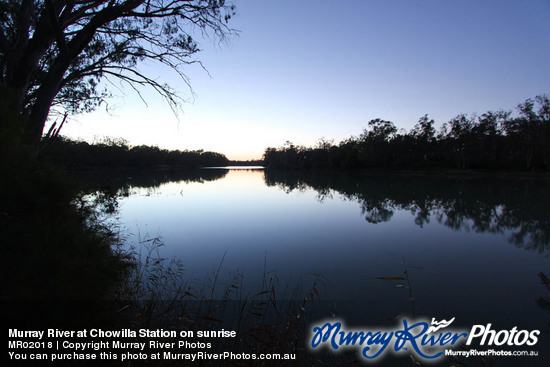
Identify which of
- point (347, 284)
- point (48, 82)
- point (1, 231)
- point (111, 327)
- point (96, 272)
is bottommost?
point (347, 284)

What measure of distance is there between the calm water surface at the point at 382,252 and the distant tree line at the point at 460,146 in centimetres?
4091

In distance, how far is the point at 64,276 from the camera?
1.75m

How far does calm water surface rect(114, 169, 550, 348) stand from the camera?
4281mm

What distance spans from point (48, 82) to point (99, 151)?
7143cm

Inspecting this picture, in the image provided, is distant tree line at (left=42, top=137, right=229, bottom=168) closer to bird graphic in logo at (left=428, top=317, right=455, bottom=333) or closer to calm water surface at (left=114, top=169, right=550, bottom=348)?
calm water surface at (left=114, top=169, right=550, bottom=348)

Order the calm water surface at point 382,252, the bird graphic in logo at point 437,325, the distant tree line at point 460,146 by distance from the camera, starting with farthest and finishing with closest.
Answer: the distant tree line at point 460,146 → the calm water surface at point 382,252 → the bird graphic in logo at point 437,325

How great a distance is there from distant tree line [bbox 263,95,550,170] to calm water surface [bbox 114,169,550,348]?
40.9 metres

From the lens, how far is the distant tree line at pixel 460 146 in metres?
42.9

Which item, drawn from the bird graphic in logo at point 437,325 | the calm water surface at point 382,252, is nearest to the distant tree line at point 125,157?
the calm water surface at point 382,252

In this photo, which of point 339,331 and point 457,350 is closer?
point 457,350

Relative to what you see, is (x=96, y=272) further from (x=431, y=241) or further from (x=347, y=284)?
(x=431, y=241)

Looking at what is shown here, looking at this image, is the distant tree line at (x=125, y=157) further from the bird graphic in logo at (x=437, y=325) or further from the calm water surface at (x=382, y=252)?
the bird graphic in logo at (x=437, y=325)

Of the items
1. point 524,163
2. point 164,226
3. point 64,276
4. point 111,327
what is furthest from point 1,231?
point 524,163

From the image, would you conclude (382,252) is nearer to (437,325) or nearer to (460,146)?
(437,325)
